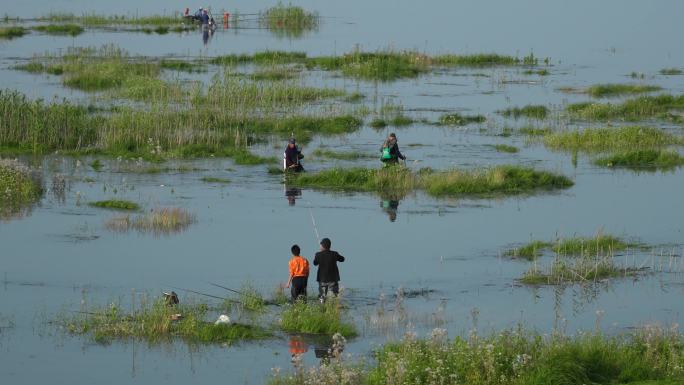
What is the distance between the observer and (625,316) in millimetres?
20828

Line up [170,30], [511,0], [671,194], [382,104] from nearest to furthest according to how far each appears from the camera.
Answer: [671,194], [382,104], [170,30], [511,0]

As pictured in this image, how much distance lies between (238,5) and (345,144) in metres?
55.7

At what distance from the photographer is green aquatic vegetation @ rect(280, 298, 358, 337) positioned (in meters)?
19.0

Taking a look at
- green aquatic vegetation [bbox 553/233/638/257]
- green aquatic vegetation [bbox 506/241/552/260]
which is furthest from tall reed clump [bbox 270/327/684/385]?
green aquatic vegetation [bbox 506/241/552/260]

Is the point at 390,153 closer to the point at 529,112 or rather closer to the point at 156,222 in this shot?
the point at 156,222

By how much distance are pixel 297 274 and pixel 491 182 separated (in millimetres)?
11698

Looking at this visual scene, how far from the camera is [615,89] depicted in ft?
159

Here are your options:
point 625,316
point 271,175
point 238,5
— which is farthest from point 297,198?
point 238,5

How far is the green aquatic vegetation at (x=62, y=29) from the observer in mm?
67312

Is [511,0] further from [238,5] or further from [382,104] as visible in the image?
[382,104]

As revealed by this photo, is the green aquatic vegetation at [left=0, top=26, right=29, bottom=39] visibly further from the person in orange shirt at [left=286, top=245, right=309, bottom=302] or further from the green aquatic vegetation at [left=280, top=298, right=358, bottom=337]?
the green aquatic vegetation at [left=280, top=298, right=358, bottom=337]

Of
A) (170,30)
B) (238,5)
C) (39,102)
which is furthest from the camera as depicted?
A: (238,5)

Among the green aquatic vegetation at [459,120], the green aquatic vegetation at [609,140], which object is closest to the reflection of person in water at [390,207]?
the green aquatic vegetation at [609,140]

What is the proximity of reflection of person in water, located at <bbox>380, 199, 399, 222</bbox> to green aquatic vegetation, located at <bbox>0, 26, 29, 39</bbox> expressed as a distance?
41.2m
